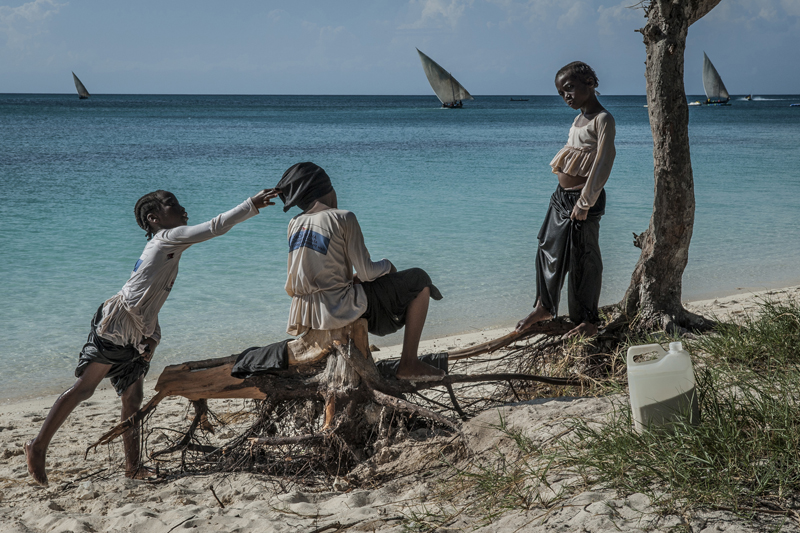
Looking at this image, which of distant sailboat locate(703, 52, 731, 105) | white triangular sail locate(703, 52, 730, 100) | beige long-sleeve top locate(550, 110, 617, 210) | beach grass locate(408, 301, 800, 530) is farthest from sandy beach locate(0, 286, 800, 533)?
white triangular sail locate(703, 52, 730, 100)

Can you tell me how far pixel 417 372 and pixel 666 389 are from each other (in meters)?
1.31

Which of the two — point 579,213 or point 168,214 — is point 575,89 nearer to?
point 579,213

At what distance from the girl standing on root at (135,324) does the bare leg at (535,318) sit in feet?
6.42

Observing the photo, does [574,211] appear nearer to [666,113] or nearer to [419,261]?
[666,113]

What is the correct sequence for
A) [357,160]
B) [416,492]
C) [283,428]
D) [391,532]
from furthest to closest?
[357,160] → [283,428] → [416,492] → [391,532]

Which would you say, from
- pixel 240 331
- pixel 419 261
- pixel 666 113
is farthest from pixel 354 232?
pixel 419 261

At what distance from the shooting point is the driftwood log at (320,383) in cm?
304

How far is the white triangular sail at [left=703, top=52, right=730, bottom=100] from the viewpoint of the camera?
62.3m

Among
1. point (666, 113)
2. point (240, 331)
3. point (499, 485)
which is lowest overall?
point (240, 331)

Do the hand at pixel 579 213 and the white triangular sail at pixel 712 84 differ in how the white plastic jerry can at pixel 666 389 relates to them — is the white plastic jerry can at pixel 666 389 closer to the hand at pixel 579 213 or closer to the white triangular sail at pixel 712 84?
the hand at pixel 579 213

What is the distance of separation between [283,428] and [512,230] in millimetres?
8570

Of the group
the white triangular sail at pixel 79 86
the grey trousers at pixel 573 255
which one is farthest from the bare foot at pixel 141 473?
the white triangular sail at pixel 79 86

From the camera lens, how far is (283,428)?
3256mm

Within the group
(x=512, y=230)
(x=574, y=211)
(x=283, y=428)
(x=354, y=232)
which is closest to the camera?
(x=354, y=232)
